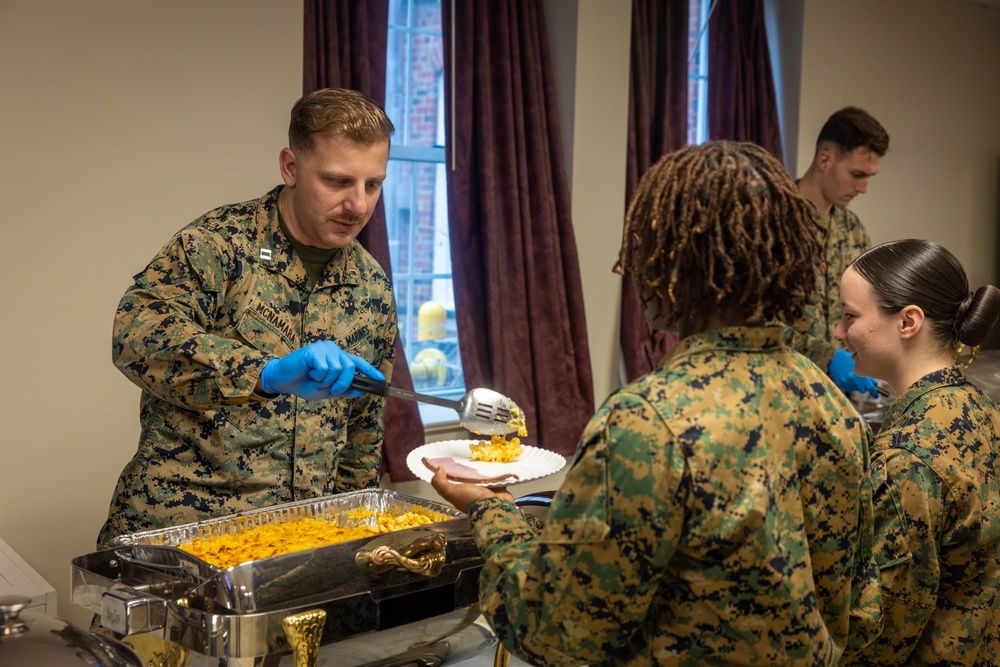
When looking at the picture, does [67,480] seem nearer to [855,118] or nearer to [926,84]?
[855,118]

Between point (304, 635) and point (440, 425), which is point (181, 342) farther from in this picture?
point (440, 425)

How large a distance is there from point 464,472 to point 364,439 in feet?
0.78

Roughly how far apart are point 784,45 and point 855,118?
1514 millimetres

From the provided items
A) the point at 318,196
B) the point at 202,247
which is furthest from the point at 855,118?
the point at 202,247

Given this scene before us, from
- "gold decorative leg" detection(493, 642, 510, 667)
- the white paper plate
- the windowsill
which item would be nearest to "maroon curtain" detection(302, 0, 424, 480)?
the windowsill

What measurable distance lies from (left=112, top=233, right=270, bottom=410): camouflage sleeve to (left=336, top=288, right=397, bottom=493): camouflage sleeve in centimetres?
38

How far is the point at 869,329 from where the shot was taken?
1.71m

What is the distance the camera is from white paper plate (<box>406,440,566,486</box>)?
2.06 m

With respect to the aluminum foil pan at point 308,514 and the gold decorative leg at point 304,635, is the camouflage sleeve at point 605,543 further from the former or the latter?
the aluminum foil pan at point 308,514

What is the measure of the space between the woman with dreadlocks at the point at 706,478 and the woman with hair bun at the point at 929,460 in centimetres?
43

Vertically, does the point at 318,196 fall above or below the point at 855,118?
below

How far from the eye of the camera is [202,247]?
1.81 metres

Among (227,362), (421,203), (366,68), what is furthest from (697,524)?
(421,203)

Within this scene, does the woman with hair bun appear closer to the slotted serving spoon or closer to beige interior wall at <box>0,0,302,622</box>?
the slotted serving spoon
